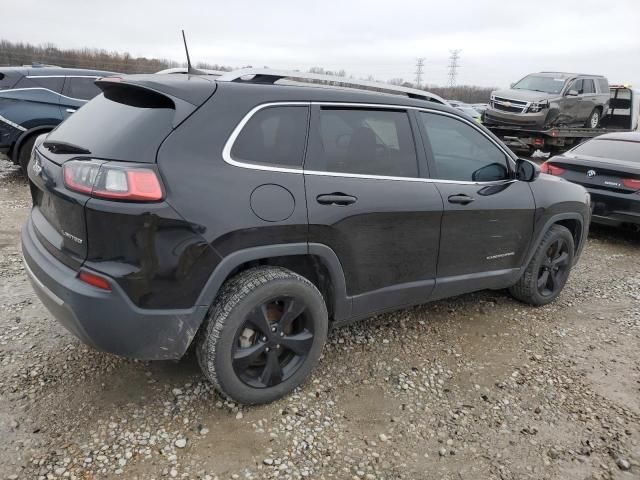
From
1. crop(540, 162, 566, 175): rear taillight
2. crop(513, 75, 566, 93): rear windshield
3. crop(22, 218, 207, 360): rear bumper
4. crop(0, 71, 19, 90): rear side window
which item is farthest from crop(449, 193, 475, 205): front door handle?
crop(513, 75, 566, 93): rear windshield

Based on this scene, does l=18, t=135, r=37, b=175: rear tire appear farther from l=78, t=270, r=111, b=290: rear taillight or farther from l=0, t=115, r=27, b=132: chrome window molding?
l=78, t=270, r=111, b=290: rear taillight

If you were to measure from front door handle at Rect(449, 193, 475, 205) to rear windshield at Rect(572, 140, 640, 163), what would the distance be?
15.1 ft

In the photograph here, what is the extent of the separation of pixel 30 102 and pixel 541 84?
12872 millimetres

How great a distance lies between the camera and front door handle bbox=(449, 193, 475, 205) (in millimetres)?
3355

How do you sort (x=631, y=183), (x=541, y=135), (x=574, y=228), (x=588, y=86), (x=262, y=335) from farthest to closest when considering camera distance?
(x=588, y=86)
(x=541, y=135)
(x=631, y=183)
(x=574, y=228)
(x=262, y=335)

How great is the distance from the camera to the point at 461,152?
3.56m

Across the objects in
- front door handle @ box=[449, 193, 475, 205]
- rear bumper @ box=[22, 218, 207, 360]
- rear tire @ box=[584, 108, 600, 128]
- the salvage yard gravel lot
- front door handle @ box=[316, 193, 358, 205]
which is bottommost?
the salvage yard gravel lot

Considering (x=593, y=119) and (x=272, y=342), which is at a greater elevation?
(x=593, y=119)

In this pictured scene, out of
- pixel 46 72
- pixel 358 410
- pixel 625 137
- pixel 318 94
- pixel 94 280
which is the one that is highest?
pixel 46 72

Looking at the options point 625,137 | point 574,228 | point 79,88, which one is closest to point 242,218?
point 574,228

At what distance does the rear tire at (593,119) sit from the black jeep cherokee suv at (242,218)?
13.9 metres

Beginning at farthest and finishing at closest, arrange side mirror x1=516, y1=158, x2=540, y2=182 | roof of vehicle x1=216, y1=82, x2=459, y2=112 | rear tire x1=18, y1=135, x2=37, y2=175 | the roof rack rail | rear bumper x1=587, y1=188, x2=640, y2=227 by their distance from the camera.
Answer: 1. rear tire x1=18, y1=135, x2=37, y2=175
2. rear bumper x1=587, y1=188, x2=640, y2=227
3. side mirror x1=516, y1=158, x2=540, y2=182
4. the roof rack rail
5. roof of vehicle x1=216, y1=82, x2=459, y2=112

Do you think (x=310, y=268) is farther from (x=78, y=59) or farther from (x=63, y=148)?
(x=78, y=59)

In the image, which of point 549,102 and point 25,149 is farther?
point 549,102
